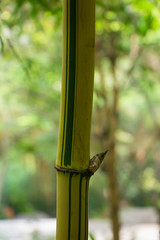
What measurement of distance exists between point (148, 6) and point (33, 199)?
4.09m

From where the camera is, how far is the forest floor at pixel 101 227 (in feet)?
8.45

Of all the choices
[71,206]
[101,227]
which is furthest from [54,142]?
[71,206]

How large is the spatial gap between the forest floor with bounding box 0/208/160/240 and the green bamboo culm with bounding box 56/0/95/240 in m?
1.99

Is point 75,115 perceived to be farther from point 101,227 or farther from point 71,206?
point 101,227

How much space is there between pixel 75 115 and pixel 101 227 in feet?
9.79

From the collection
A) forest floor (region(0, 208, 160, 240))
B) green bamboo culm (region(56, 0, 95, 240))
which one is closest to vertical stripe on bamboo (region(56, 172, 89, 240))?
green bamboo culm (region(56, 0, 95, 240))

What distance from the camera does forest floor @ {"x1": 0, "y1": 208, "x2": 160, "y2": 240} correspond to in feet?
8.45

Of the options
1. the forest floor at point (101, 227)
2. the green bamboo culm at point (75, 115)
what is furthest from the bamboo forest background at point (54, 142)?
the green bamboo culm at point (75, 115)

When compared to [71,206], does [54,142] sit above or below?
above

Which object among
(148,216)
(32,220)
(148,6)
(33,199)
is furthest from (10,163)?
(148,6)

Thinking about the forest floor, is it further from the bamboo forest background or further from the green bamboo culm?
the green bamboo culm

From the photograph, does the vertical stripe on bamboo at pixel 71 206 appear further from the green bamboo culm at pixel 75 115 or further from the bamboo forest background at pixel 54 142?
the bamboo forest background at pixel 54 142

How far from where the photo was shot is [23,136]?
3.50 m

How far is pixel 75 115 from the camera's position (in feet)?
0.93
